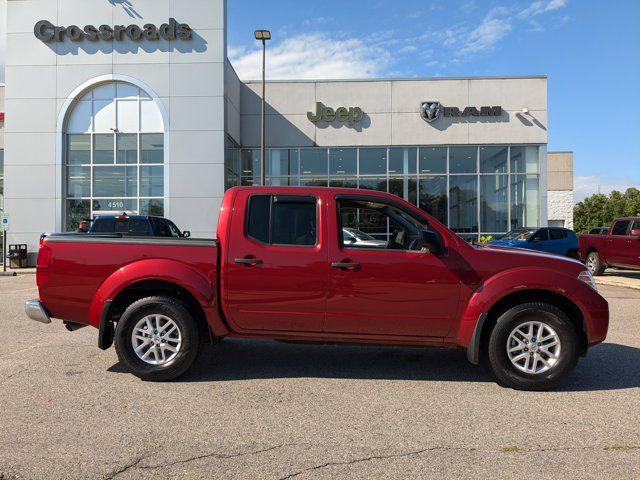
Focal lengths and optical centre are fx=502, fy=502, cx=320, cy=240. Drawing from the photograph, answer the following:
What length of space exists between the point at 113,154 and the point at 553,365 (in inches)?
851

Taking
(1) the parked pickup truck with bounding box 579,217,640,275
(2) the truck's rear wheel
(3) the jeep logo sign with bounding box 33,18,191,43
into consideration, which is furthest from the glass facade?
(2) the truck's rear wheel

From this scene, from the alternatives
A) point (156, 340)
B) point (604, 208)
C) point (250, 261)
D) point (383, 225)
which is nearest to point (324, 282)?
point (250, 261)

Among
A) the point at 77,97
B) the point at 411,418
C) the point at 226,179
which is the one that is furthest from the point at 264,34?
the point at 411,418

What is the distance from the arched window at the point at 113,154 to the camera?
22.1m

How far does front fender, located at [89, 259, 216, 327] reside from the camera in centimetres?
478

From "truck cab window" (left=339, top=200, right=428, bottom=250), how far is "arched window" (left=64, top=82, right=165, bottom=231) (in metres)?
18.4

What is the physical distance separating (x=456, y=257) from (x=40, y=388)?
4052mm

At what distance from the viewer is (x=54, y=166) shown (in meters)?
22.2

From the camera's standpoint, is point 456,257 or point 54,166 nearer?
point 456,257

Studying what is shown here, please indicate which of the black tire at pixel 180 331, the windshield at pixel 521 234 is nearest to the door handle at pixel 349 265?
the black tire at pixel 180 331

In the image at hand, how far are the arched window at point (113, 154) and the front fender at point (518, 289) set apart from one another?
19464mm

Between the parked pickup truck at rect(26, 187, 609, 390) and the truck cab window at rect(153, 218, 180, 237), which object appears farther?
the truck cab window at rect(153, 218, 180, 237)

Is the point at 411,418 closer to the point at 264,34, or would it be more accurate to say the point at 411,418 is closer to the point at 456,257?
the point at 456,257

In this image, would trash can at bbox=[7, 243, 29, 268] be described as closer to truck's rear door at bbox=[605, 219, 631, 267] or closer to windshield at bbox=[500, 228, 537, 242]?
windshield at bbox=[500, 228, 537, 242]
